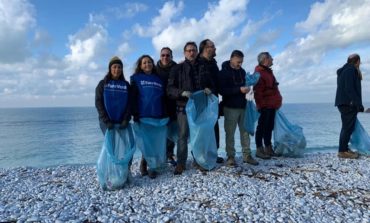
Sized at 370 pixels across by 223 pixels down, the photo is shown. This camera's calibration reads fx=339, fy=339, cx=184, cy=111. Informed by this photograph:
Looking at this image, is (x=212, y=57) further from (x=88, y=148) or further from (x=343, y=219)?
(x=88, y=148)

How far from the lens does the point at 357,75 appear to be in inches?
270

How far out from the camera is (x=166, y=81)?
19.0 ft

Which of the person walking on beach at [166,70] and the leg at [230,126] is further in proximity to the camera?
the leg at [230,126]

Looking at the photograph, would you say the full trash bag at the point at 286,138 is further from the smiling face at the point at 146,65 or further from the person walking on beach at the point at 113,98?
the person walking on beach at the point at 113,98

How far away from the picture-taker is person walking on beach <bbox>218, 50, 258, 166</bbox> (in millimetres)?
5961

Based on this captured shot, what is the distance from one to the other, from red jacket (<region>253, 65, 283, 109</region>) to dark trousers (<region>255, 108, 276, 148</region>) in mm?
130

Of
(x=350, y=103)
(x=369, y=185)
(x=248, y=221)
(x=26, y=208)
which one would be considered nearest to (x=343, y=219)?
(x=248, y=221)

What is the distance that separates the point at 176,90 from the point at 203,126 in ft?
2.42

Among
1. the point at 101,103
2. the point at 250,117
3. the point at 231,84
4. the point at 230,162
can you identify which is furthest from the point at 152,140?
the point at 250,117

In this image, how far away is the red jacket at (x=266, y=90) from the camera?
22.3 ft

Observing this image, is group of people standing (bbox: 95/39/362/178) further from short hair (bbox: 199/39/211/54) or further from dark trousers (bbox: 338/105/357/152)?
dark trousers (bbox: 338/105/357/152)

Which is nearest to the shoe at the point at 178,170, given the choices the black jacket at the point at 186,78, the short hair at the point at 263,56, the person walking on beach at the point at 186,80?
the person walking on beach at the point at 186,80

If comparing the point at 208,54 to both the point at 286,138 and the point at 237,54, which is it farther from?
the point at 286,138

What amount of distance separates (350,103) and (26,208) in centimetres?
605
